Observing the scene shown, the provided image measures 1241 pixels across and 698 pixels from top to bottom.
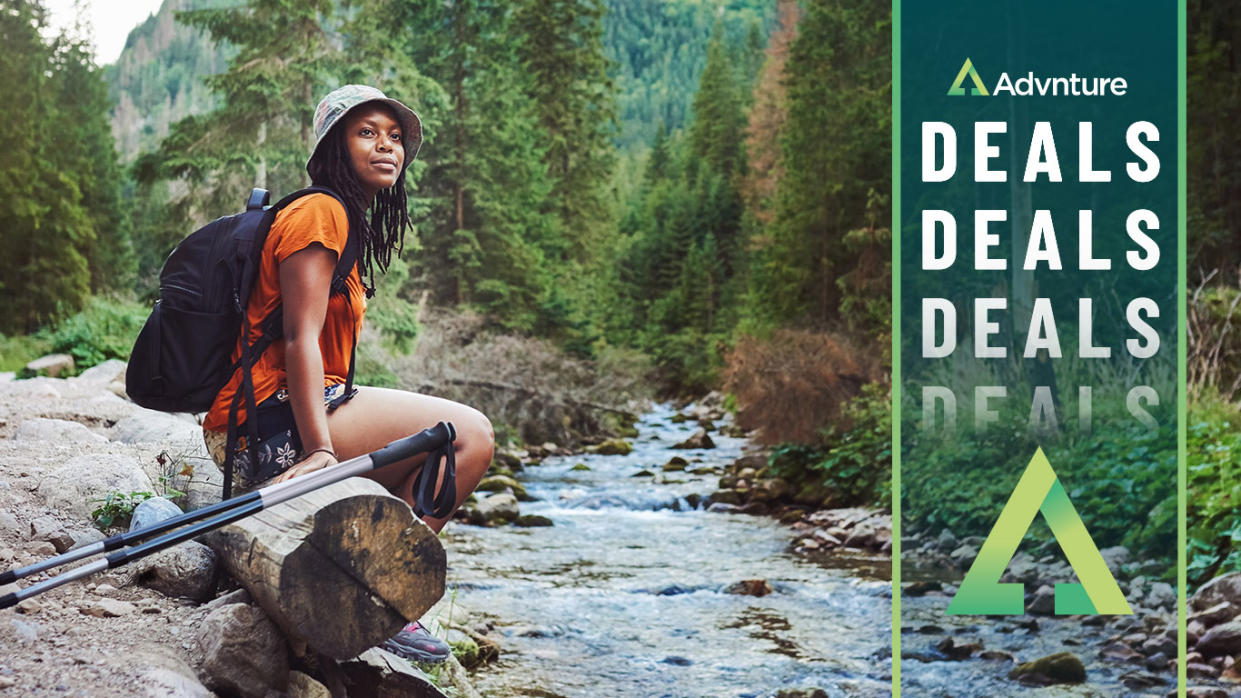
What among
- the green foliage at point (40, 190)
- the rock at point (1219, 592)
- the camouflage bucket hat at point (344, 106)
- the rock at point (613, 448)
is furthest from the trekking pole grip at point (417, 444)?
the green foliage at point (40, 190)

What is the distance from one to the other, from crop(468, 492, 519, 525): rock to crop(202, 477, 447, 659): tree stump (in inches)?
305

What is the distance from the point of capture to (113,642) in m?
2.99

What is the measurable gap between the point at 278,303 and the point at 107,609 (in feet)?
3.51

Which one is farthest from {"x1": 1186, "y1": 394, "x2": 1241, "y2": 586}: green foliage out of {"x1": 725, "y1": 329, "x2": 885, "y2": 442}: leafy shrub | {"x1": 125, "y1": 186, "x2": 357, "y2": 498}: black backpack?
{"x1": 125, "y1": 186, "x2": 357, "y2": 498}: black backpack

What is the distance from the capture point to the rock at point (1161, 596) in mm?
6953

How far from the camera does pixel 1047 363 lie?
8.81 m

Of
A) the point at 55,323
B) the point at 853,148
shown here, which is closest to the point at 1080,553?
the point at 853,148

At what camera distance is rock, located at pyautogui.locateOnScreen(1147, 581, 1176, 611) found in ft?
22.8

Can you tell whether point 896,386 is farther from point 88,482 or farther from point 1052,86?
point 88,482

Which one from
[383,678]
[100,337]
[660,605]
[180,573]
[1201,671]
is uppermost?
[100,337]

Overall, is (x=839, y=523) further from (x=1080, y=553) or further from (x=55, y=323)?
(x=55, y=323)

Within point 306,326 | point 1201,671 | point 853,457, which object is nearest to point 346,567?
point 306,326

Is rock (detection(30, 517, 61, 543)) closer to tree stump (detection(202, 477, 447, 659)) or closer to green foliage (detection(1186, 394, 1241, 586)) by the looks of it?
tree stump (detection(202, 477, 447, 659))

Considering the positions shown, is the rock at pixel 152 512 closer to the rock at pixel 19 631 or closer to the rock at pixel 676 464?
the rock at pixel 19 631
